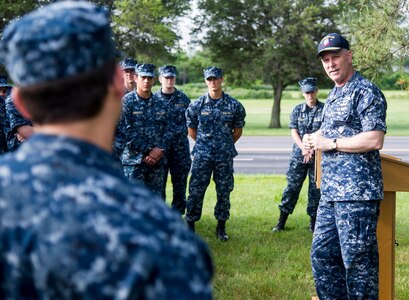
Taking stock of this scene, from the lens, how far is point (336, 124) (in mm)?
4488

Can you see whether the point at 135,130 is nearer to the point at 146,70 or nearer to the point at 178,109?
the point at 146,70

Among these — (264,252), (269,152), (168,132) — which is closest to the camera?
(264,252)

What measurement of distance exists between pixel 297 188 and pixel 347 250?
4089mm

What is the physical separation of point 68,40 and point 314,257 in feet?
11.6

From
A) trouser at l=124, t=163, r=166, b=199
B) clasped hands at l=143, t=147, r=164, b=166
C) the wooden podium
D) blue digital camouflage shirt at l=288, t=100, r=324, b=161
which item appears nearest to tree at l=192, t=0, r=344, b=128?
blue digital camouflage shirt at l=288, t=100, r=324, b=161

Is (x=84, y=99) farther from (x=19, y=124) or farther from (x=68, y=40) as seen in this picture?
(x=19, y=124)

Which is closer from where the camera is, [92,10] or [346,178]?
[92,10]

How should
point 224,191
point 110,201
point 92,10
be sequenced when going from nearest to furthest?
point 110,201
point 92,10
point 224,191

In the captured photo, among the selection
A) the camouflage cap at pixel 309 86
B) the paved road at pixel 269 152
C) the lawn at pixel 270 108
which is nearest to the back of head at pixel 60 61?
the camouflage cap at pixel 309 86

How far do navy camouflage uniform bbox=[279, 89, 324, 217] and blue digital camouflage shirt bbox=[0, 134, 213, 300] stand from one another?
702 centimetres

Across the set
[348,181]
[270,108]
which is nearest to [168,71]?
[348,181]

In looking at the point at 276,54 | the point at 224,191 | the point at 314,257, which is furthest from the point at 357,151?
the point at 276,54

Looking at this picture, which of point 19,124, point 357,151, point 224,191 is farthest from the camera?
point 224,191

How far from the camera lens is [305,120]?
8414 mm
